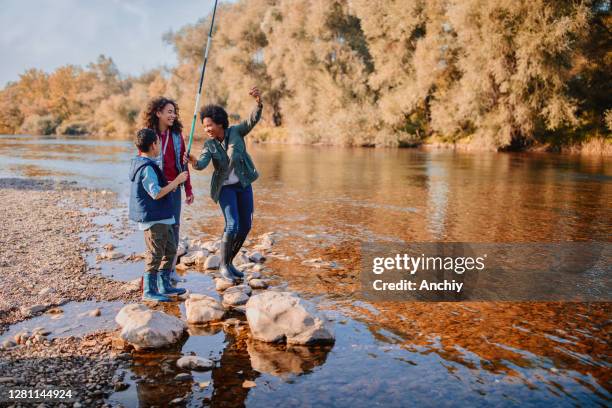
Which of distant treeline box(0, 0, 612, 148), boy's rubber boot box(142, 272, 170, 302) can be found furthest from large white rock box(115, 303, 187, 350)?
distant treeline box(0, 0, 612, 148)

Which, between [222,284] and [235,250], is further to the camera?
[235,250]

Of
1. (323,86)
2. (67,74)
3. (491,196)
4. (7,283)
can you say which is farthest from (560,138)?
(67,74)

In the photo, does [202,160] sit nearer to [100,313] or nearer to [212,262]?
[212,262]

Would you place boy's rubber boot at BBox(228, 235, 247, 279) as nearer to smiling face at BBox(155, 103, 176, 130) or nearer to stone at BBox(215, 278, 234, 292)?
stone at BBox(215, 278, 234, 292)

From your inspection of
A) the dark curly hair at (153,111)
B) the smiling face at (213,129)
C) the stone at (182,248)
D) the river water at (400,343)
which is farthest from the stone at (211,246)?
the dark curly hair at (153,111)

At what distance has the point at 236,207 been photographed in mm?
6805

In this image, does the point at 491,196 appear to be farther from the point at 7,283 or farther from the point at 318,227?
the point at 7,283

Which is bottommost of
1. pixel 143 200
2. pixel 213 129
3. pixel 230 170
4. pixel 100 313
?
pixel 100 313

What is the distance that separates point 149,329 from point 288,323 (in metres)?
1.32

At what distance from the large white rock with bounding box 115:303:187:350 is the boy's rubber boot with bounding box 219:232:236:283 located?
179cm

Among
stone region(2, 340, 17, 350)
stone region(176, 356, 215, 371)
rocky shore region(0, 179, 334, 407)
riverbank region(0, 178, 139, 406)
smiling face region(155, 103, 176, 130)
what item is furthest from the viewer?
→ smiling face region(155, 103, 176, 130)

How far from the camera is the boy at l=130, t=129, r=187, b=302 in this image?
5.60 metres

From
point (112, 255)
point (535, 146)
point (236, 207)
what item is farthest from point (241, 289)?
point (535, 146)

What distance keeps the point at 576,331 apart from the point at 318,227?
6.05 m
